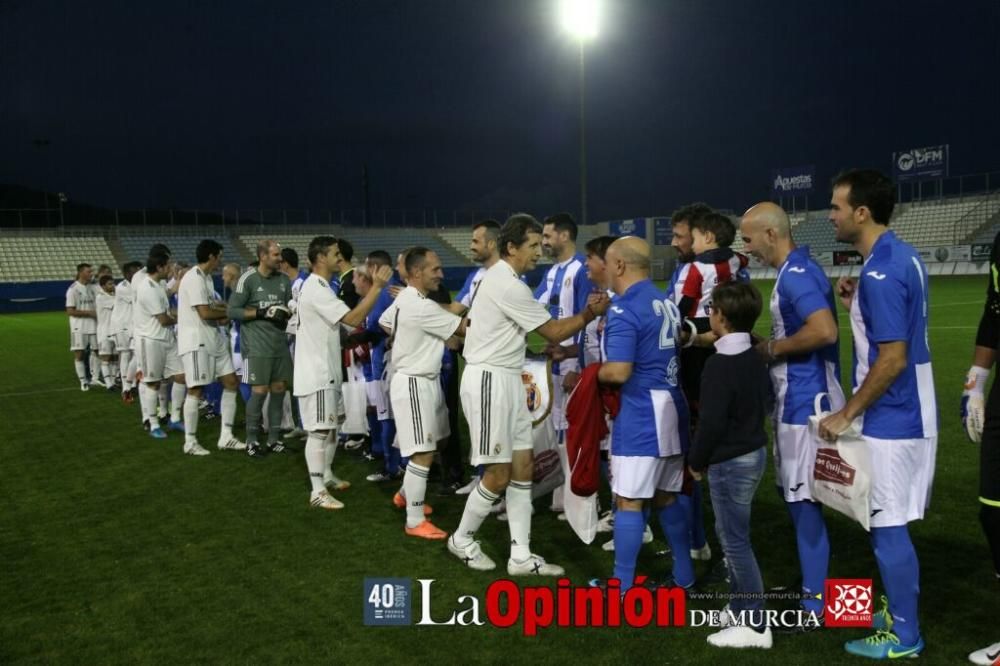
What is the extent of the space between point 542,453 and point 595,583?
1.35 metres

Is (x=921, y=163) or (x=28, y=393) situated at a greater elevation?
(x=921, y=163)

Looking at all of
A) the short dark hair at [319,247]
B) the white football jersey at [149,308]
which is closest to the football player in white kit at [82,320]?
the white football jersey at [149,308]

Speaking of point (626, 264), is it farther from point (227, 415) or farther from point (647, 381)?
point (227, 415)

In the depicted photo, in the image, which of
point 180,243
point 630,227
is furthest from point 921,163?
point 180,243

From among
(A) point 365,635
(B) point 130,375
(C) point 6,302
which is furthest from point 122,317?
(C) point 6,302

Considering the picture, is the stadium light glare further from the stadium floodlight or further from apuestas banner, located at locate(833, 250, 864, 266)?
apuestas banner, located at locate(833, 250, 864, 266)

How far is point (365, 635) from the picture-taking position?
4.41 metres

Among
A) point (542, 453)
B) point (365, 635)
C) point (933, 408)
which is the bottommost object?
point (365, 635)

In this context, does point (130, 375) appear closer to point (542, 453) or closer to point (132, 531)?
point (132, 531)

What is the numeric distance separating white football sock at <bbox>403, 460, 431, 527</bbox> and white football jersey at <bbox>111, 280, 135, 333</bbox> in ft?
30.5

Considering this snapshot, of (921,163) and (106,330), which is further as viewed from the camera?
(921,163)

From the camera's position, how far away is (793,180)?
66.0 m

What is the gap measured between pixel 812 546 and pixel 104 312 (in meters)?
14.2

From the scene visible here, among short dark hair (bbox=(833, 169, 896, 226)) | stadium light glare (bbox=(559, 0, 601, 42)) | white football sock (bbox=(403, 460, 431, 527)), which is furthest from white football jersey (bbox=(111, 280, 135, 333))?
stadium light glare (bbox=(559, 0, 601, 42))
